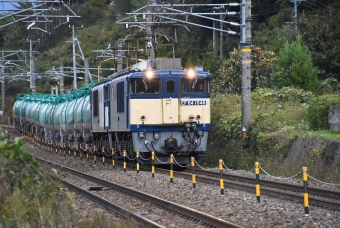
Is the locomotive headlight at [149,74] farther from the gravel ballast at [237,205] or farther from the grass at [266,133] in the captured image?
the grass at [266,133]

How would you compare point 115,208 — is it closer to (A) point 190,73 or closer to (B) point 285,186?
(B) point 285,186

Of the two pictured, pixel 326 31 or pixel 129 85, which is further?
pixel 326 31

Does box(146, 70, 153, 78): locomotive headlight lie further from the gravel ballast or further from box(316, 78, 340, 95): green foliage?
box(316, 78, 340, 95): green foliage

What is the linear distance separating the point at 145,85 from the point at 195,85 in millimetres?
1628

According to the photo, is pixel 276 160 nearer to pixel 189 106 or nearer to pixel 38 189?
pixel 189 106

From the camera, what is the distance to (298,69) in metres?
32.8

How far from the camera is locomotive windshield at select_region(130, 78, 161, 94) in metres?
22.4

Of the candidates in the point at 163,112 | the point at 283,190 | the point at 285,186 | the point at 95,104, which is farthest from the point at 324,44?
the point at 283,190

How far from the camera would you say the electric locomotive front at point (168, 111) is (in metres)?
22.3

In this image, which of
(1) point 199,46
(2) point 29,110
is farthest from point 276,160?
(1) point 199,46

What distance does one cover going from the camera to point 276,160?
72.5 ft

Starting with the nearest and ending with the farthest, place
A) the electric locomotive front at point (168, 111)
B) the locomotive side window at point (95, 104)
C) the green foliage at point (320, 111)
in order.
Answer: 1. the electric locomotive front at point (168, 111)
2. the green foliage at point (320, 111)
3. the locomotive side window at point (95, 104)

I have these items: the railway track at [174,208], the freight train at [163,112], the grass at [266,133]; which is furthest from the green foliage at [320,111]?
the railway track at [174,208]

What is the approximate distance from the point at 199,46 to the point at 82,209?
50.1m
